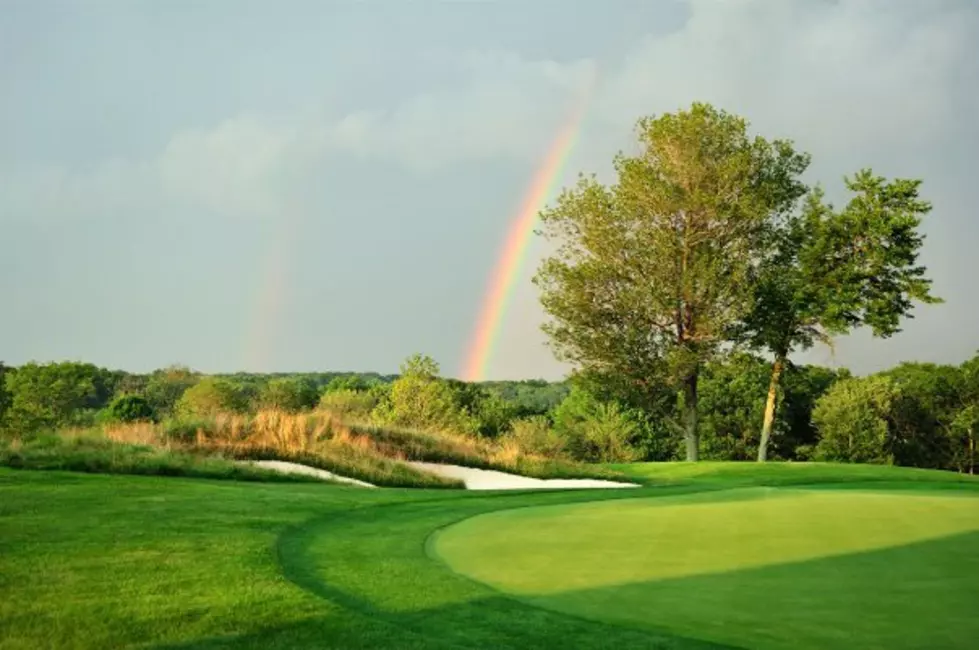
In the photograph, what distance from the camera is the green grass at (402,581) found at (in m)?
4.53

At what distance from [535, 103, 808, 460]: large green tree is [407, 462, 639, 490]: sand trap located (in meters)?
13.0

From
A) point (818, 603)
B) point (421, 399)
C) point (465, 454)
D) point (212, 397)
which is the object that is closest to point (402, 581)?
point (818, 603)

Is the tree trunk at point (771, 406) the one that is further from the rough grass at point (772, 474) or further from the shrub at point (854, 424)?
the shrub at point (854, 424)

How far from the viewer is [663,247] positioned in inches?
1281

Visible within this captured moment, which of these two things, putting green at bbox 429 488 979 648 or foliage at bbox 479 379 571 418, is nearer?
putting green at bbox 429 488 979 648

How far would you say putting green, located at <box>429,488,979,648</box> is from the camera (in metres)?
4.61

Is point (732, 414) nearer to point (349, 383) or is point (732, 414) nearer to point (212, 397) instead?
point (212, 397)

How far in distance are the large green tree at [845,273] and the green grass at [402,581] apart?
78.3 feet

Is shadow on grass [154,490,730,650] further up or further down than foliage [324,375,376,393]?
further down

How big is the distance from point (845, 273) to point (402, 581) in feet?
100.0

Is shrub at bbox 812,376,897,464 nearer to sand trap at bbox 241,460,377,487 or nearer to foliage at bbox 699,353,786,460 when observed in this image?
foliage at bbox 699,353,786,460

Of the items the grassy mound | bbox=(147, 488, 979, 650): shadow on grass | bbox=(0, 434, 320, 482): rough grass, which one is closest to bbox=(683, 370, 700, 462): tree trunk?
the grassy mound

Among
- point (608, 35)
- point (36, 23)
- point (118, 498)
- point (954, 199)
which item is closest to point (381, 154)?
point (608, 35)

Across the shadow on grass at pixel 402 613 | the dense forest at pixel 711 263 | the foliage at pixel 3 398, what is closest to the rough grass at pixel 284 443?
the shadow on grass at pixel 402 613
